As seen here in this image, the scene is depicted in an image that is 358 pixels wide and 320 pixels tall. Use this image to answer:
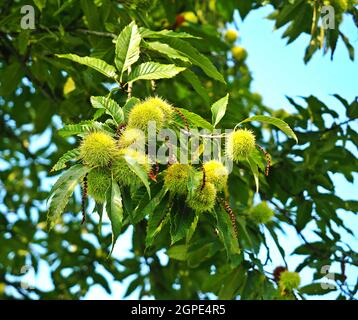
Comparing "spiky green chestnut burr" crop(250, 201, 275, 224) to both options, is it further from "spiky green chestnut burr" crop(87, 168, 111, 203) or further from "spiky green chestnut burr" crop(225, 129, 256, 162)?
"spiky green chestnut burr" crop(87, 168, 111, 203)

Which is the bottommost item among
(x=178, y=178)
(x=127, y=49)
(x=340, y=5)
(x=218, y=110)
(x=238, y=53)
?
(x=178, y=178)

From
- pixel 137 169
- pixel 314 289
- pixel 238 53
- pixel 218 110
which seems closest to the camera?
pixel 137 169

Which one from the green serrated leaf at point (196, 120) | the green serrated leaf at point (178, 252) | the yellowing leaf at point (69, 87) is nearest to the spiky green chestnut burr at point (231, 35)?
the yellowing leaf at point (69, 87)

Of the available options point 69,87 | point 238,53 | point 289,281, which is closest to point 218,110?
point 289,281

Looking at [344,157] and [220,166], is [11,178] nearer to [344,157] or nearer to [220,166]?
[344,157]

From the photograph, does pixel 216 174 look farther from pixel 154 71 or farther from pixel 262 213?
pixel 262 213

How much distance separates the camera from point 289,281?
2254 mm

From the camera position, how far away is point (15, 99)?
367 cm

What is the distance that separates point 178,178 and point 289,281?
3.26 feet

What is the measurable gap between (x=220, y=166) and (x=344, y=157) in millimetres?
1374

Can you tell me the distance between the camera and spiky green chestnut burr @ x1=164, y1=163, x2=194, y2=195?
146cm

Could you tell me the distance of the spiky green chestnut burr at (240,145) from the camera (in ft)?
4.96

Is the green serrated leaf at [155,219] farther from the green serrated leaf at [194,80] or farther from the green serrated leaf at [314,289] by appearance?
the green serrated leaf at [314,289]
